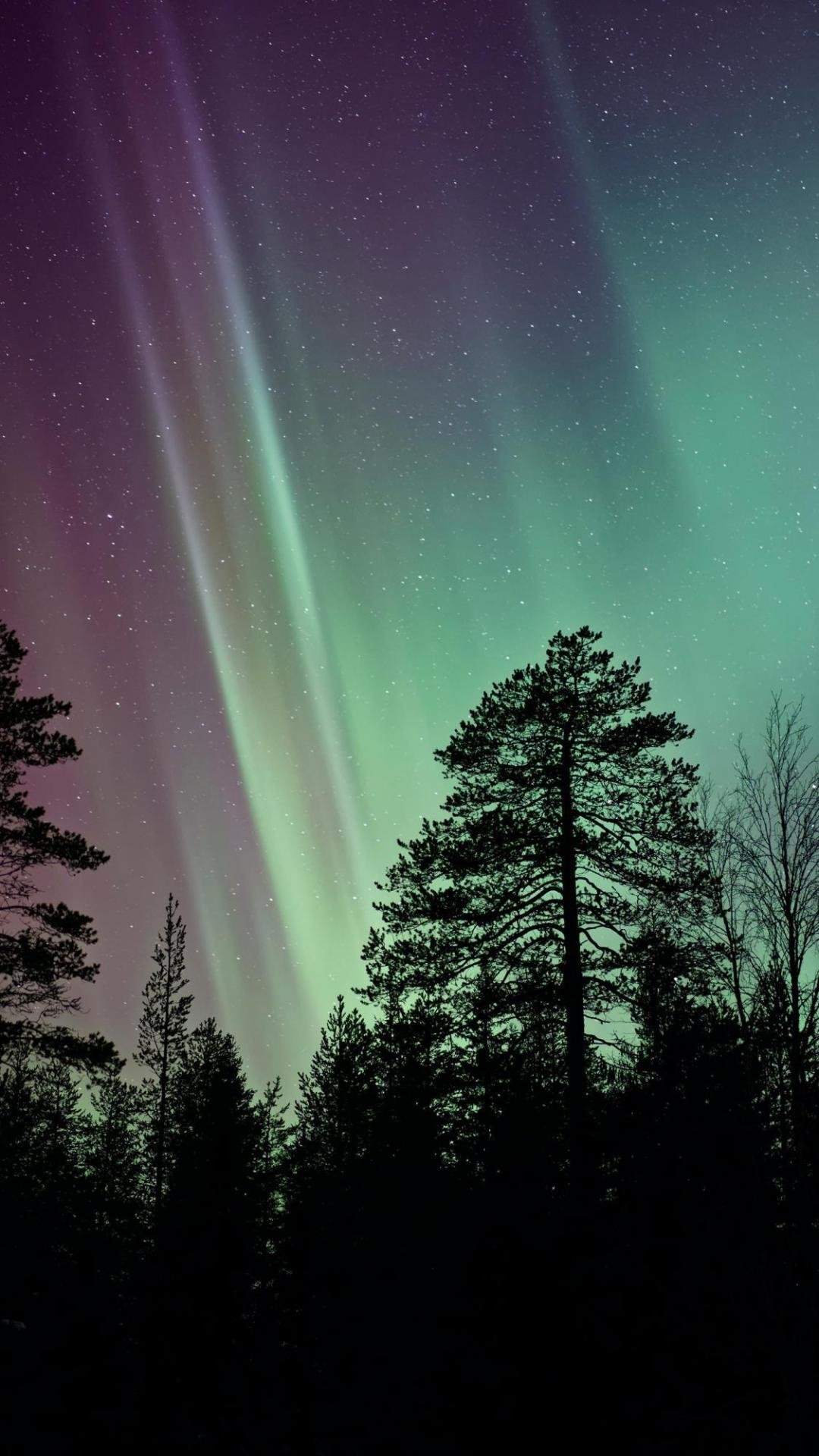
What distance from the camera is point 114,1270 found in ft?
54.7

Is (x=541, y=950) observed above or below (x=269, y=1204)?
above

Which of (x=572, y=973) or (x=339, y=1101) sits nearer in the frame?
(x=572, y=973)

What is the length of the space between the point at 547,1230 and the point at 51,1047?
9698 millimetres

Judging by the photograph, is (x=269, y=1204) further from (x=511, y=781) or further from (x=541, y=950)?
(x=511, y=781)

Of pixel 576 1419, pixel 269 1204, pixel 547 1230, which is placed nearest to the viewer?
pixel 576 1419

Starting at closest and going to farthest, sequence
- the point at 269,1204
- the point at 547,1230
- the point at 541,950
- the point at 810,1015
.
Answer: the point at 810,1015, the point at 547,1230, the point at 541,950, the point at 269,1204

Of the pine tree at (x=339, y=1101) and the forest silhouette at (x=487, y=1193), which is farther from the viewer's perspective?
the pine tree at (x=339, y=1101)

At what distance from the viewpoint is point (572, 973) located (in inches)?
608

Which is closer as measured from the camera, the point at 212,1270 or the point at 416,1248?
the point at 416,1248

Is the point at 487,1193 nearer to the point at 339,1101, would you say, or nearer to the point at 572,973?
the point at 572,973

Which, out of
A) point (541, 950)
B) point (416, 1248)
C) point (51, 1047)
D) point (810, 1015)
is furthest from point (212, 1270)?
point (810, 1015)

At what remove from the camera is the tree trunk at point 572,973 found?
530 inches

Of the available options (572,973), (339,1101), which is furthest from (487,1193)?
(339,1101)

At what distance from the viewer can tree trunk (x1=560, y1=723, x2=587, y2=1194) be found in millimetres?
13453
